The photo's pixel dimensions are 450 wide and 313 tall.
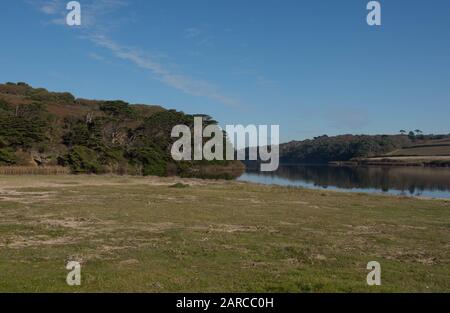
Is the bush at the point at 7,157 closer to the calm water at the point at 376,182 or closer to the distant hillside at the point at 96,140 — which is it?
the distant hillside at the point at 96,140

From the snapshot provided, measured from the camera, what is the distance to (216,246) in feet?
60.0

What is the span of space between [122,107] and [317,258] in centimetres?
12025

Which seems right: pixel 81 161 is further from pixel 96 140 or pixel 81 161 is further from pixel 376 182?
pixel 376 182

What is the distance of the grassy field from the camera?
1281cm

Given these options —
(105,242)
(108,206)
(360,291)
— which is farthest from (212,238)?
(108,206)

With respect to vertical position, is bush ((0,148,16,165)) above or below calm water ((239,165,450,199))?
above

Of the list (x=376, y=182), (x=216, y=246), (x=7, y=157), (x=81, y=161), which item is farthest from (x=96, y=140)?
(x=216, y=246)

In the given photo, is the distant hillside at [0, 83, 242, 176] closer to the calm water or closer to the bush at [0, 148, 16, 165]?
the bush at [0, 148, 16, 165]

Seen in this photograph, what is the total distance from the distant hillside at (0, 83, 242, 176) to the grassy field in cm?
6017

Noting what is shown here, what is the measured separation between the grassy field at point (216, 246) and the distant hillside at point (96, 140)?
2369 inches

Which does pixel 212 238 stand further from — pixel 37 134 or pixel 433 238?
pixel 37 134

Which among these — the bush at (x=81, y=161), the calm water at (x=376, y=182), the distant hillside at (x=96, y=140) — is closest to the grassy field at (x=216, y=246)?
the calm water at (x=376, y=182)

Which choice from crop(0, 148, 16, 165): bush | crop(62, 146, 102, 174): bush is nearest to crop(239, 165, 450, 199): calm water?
crop(62, 146, 102, 174): bush

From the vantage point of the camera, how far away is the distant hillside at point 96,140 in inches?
3541
